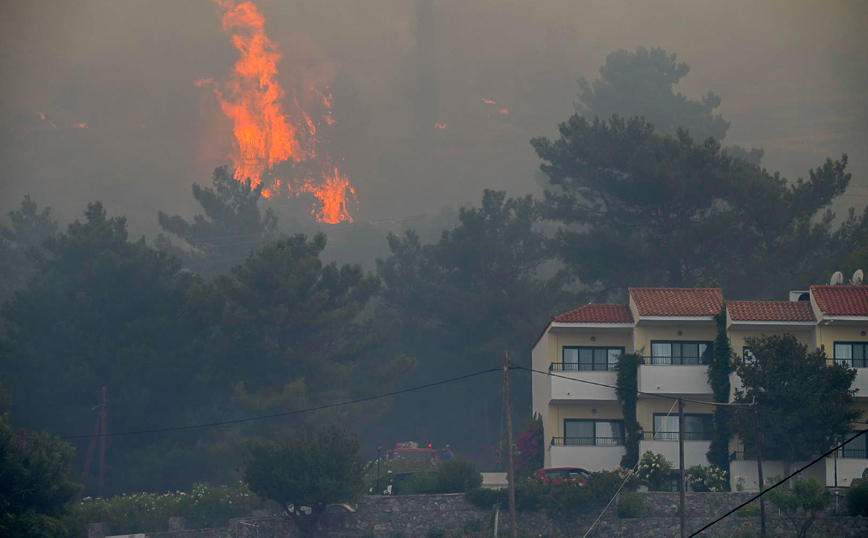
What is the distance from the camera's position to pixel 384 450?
81500 mm

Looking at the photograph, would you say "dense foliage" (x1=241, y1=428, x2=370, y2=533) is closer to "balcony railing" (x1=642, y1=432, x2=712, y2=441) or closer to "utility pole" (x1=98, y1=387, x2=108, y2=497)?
"balcony railing" (x1=642, y1=432, x2=712, y2=441)

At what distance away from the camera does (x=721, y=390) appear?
57.1 metres

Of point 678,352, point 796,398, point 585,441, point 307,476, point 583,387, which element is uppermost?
point 678,352

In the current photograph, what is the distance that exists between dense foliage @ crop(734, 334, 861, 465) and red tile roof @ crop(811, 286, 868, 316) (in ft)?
11.6

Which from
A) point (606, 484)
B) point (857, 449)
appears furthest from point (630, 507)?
point (857, 449)

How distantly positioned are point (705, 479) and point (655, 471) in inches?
95.3

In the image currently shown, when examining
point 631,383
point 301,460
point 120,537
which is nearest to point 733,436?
point 631,383

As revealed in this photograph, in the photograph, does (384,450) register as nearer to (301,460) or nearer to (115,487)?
(115,487)

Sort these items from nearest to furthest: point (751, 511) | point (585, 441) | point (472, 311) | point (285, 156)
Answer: point (751, 511) → point (585, 441) → point (472, 311) → point (285, 156)

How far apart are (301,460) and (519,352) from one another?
1288 inches

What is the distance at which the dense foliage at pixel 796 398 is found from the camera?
5203 cm

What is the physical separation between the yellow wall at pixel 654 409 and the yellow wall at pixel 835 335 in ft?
22.4

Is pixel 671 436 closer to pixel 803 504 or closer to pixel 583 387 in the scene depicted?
pixel 583 387

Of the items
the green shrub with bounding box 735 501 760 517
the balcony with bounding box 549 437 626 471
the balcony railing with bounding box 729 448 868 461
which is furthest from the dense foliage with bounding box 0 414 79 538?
the balcony railing with bounding box 729 448 868 461
